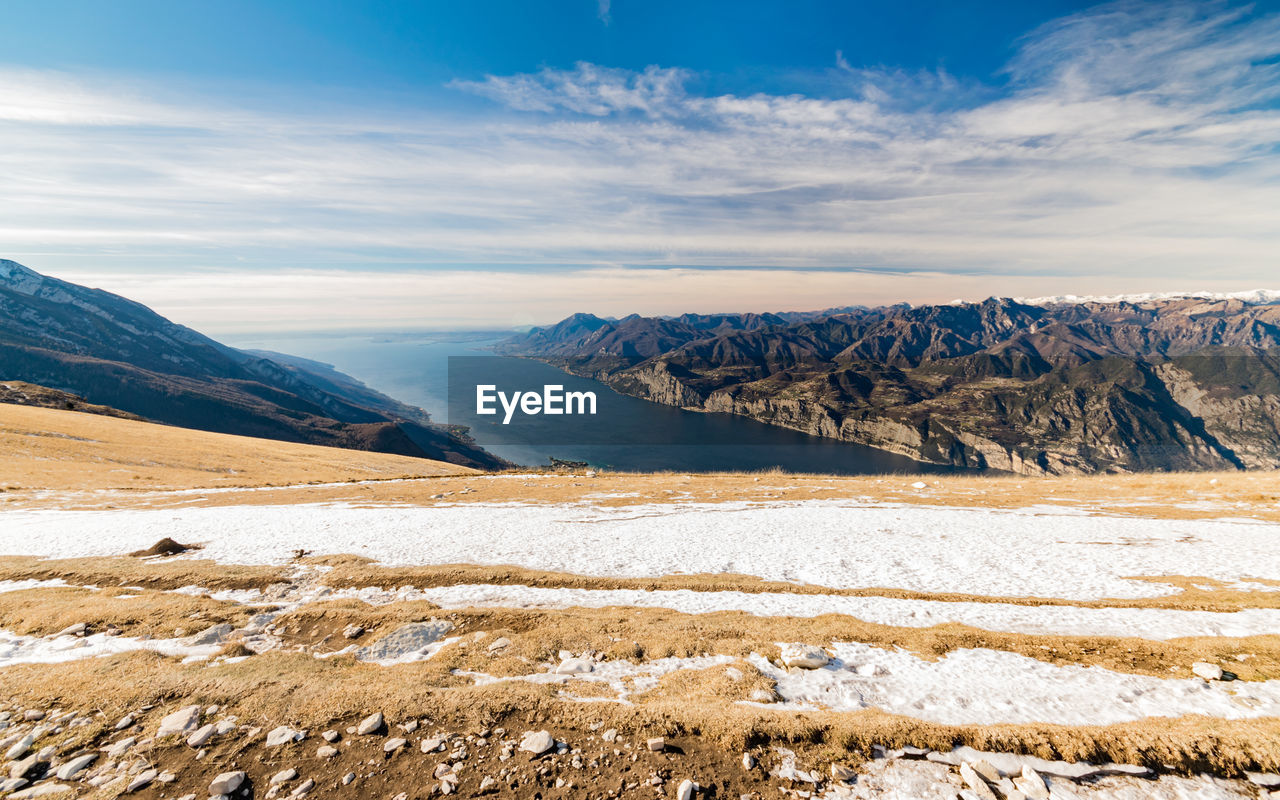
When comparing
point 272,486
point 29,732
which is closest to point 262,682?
point 29,732

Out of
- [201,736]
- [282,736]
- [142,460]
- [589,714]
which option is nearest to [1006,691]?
[589,714]

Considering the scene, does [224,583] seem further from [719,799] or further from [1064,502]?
[1064,502]

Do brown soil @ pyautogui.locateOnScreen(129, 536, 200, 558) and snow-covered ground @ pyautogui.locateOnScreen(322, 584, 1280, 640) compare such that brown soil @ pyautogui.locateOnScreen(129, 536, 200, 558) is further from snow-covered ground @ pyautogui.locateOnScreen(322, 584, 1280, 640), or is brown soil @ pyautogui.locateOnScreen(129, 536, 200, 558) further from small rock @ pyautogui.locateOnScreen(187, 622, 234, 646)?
small rock @ pyautogui.locateOnScreen(187, 622, 234, 646)

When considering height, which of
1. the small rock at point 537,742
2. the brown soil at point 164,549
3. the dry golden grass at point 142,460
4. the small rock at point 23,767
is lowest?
the dry golden grass at point 142,460

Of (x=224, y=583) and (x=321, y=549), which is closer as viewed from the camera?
(x=224, y=583)

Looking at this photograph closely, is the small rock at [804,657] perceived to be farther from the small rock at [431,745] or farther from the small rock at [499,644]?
the small rock at [431,745]

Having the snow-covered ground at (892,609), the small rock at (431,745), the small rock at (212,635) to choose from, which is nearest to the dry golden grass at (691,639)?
the snow-covered ground at (892,609)

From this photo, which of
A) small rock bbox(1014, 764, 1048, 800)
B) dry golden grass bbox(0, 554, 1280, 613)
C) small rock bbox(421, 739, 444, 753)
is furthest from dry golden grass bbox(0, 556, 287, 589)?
small rock bbox(1014, 764, 1048, 800)
